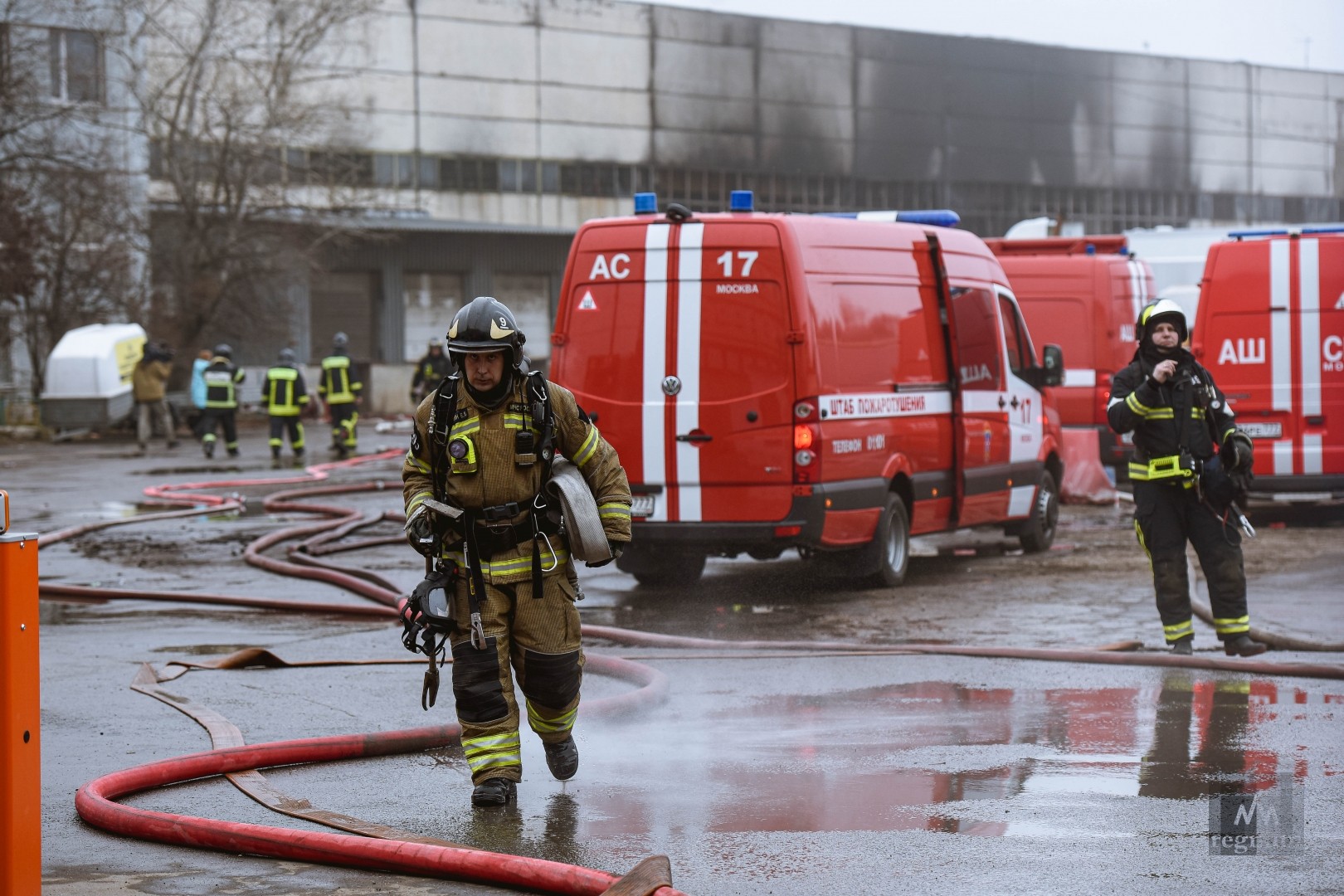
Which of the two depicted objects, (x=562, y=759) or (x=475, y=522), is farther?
(x=562, y=759)

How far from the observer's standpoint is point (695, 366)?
33.6 feet

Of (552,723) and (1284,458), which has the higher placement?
Result: (1284,458)

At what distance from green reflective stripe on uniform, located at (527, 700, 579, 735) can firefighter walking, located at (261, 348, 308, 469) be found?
1838 centimetres

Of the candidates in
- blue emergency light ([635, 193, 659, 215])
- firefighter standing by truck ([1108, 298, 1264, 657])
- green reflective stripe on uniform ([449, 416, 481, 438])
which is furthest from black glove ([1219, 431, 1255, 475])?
green reflective stripe on uniform ([449, 416, 481, 438])

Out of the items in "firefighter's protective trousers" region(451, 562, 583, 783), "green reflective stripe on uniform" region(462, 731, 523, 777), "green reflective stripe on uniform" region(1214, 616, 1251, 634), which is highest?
"firefighter's protective trousers" region(451, 562, 583, 783)

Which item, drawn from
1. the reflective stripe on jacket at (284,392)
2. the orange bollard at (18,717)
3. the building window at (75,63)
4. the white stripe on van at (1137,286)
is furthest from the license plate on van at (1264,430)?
the building window at (75,63)

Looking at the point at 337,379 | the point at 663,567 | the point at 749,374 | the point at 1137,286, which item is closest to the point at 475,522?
the point at 749,374

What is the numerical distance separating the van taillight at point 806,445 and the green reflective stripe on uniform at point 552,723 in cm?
476

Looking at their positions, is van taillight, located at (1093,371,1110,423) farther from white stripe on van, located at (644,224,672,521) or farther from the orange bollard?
the orange bollard

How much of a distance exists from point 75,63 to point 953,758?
36.8 meters

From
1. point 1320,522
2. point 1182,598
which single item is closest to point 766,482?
point 1182,598

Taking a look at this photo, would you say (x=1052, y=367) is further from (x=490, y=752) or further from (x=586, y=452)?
(x=490, y=752)

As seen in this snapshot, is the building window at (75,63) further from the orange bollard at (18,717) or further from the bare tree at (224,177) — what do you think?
the orange bollard at (18,717)

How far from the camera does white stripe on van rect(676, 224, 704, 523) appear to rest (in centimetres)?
1024
